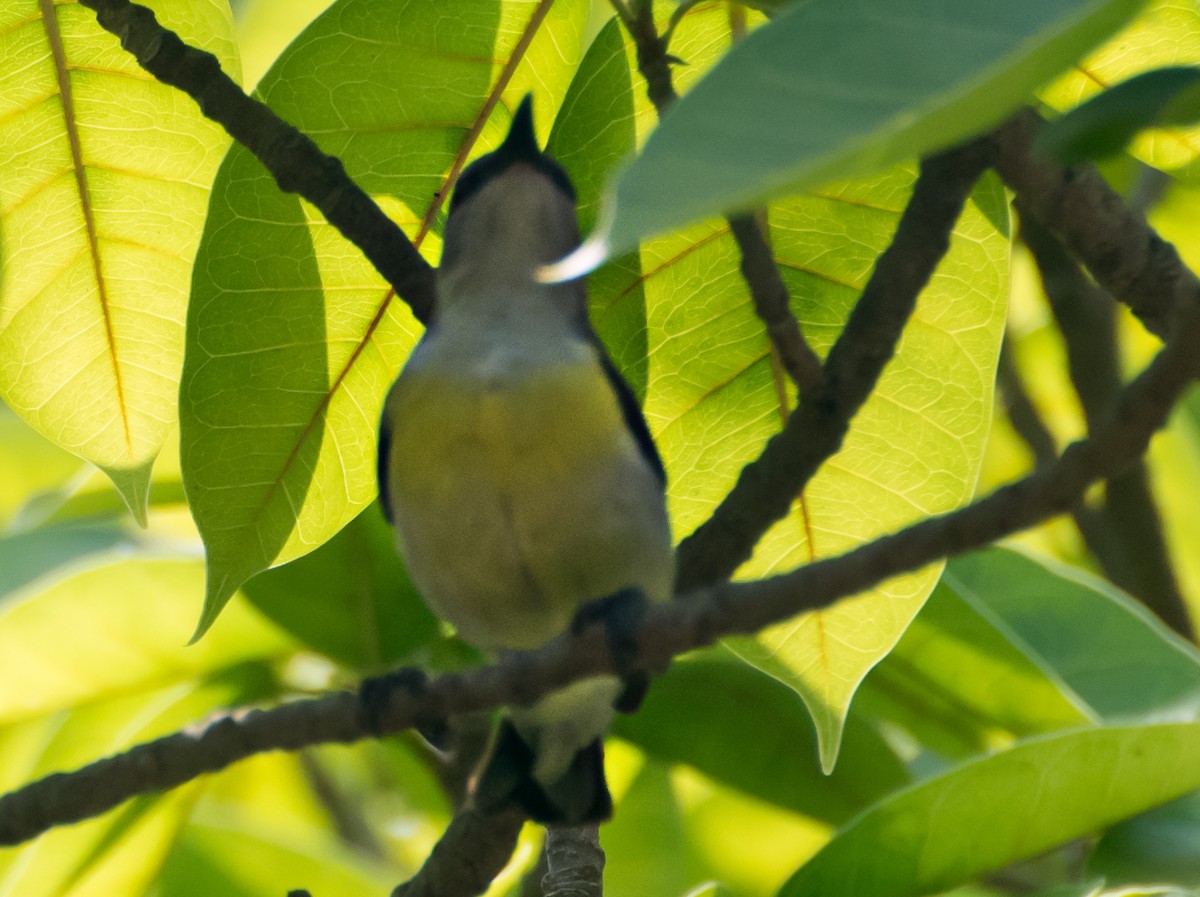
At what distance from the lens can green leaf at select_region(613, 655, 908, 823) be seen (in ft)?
6.98

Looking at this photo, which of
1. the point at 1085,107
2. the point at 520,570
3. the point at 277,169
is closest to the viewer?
the point at 1085,107

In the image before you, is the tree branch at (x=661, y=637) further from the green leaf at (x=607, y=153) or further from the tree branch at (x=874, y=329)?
the green leaf at (x=607, y=153)

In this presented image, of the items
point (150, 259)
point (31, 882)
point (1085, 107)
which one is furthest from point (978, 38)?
point (31, 882)

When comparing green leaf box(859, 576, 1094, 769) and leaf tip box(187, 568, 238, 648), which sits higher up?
leaf tip box(187, 568, 238, 648)

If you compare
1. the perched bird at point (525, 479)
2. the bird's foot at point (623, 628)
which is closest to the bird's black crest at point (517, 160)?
the perched bird at point (525, 479)

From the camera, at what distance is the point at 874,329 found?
1.30 metres

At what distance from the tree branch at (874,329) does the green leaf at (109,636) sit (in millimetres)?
1162

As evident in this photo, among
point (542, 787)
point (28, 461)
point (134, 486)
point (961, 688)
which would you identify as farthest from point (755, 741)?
point (28, 461)

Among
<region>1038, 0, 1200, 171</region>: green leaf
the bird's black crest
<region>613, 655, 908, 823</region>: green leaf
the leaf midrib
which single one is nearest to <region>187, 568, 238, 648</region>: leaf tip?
the leaf midrib

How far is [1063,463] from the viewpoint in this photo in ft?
2.88

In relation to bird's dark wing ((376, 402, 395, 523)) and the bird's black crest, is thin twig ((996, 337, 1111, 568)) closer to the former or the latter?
the bird's black crest

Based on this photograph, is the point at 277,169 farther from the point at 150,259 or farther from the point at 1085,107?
the point at 1085,107

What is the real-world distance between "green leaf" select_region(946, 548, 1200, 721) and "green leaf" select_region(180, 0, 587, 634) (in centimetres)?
90

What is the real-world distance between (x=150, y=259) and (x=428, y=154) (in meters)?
0.43
